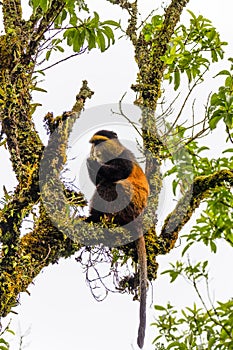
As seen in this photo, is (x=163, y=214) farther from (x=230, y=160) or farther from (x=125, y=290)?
(x=230, y=160)

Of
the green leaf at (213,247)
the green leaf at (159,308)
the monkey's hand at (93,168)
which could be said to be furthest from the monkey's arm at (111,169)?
the green leaf at (159,308)

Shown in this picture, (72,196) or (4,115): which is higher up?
(4,115)

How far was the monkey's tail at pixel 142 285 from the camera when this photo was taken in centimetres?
238

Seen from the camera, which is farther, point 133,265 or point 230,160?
point 230,160

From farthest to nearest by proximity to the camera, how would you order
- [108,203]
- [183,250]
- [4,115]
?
[108,203]
[183,250]
[4,115]

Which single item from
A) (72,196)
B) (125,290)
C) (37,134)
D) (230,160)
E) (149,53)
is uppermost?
(149,53)

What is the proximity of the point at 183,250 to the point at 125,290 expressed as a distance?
394 millimetres

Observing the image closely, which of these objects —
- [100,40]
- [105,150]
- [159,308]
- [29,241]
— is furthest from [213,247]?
[100,40]

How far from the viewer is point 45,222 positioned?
218cm

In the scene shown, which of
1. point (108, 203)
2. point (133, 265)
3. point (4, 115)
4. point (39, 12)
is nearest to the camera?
point (4, 115)

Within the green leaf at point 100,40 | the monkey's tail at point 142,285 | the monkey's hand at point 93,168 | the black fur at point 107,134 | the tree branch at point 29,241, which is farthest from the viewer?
the black fur at point 107,134

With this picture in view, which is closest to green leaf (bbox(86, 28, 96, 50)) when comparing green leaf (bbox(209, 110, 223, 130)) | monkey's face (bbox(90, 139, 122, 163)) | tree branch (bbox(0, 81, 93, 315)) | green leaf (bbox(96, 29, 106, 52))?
green leaf (bbox(96, 29, 106, 52))

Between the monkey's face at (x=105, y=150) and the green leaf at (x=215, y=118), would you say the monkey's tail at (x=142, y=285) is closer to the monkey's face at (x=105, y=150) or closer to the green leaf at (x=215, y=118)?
the green leaf at (x=215, y=118)

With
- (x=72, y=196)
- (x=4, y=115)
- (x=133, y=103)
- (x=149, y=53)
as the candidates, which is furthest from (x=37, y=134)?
(x=149, y=53)
